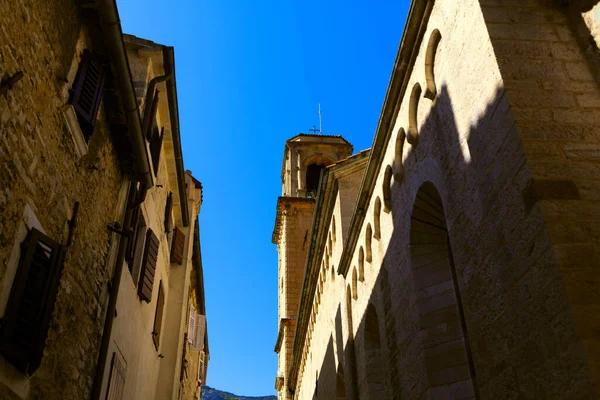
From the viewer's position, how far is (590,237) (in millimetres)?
4359

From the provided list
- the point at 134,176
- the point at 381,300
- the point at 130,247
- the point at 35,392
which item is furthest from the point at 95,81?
the point at 381,300

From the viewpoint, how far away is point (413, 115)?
790cm

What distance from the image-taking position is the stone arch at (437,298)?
7145 mm

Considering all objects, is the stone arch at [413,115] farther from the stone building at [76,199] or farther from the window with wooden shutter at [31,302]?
the window with wooden shutter at [31,302]

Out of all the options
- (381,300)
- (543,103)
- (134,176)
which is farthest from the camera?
(381,300)

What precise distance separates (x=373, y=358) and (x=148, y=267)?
14.9 ft

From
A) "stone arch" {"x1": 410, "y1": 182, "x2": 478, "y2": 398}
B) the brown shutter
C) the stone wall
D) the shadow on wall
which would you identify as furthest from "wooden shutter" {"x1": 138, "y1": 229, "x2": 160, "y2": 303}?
"stone arch" {"x1": 410, "y1": 182, "x2": 478, "y2": 398}

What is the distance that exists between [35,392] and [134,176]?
411 cm

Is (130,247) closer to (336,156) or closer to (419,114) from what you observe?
(419,114)

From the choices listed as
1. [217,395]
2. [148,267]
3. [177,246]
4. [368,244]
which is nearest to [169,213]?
[177,246]

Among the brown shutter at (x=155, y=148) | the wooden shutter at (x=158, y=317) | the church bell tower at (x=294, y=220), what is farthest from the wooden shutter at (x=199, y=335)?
the church bell tower at (x=294, y=220)

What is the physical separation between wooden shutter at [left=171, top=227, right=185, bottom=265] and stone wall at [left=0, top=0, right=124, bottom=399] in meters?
6.52

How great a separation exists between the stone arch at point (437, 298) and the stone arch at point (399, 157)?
761mm

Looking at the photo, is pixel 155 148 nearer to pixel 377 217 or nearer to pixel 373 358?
pixel 377 217
